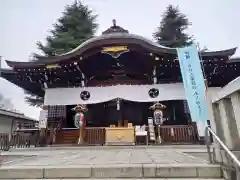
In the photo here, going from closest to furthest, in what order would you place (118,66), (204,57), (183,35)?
1. (204,57)
2. (118,66)
3. (183,35)

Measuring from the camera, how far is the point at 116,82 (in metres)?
11.8

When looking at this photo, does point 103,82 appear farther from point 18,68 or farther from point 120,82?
point 18,68

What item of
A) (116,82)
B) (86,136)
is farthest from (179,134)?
(86,136)

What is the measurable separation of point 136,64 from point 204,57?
360 centimetres

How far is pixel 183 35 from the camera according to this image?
78.6ft

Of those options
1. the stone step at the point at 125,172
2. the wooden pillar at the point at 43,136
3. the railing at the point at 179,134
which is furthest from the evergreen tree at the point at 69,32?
the stone step at the point at 125,172

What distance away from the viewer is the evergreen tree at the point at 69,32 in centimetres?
2188

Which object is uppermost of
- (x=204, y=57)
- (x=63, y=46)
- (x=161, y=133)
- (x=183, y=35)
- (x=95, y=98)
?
(x=183, y=35)

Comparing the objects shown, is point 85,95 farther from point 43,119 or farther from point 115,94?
point 43,119

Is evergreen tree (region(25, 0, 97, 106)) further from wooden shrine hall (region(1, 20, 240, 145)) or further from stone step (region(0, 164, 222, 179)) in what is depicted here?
stone step (region(0, 164, 222, 179))

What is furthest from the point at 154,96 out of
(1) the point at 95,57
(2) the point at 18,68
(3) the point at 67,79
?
(2) the point at 18,68

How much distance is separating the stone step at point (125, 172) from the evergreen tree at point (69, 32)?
62.8ft

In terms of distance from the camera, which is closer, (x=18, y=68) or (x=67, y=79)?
(x=18, y=68)

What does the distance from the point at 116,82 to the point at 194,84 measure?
4.75 metres
